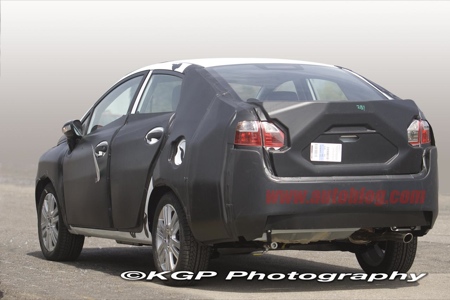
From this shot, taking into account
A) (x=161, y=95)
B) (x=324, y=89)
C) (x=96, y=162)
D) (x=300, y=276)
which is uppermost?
(x=324, y=89)

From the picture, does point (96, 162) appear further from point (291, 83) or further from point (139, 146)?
point (291, 83)

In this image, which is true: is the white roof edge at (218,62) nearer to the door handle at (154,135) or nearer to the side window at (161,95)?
the side window at (161,95)

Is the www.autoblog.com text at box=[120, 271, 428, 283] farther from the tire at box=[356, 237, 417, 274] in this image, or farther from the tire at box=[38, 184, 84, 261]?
the tire at box=[38, 184, 84, 261]

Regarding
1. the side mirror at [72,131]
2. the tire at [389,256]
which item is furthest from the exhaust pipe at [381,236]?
the side mirror at [72,131]

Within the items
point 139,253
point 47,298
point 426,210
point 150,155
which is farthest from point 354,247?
point 139,253

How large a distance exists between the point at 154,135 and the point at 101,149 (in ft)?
3.52

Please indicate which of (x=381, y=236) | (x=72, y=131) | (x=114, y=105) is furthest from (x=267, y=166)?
(x=72, y=131)

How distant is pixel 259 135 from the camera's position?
835 cm

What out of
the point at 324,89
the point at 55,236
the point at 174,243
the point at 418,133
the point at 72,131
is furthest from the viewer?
the point at 55,236

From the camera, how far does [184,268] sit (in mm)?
8875

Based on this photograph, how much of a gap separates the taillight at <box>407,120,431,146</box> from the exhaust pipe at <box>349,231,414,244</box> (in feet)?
2.37

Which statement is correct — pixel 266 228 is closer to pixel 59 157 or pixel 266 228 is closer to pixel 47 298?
pixel 47 298

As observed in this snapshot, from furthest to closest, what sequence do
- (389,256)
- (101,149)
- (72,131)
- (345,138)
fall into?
(72,131) → (101,149) → (389,256) → (345,138)

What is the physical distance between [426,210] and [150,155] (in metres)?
2.28
